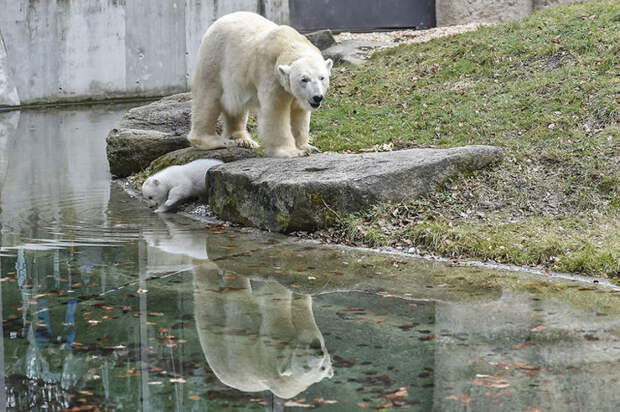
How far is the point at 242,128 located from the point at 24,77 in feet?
34.1

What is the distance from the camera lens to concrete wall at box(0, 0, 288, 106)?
706 inches

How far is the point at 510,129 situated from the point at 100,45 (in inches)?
495

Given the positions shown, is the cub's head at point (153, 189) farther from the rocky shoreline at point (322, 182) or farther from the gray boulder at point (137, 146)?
the gray boulder at point (137, 146)

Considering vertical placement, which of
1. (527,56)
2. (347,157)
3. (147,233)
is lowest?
(147,233)

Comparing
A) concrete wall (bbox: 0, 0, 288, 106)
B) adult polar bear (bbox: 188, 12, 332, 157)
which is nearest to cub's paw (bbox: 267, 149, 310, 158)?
adult polar bear (bbox: 188, 12, 332, 157)

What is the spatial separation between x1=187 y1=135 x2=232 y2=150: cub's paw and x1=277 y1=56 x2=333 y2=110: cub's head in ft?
6.25

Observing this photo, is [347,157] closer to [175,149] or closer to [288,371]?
[175,149]

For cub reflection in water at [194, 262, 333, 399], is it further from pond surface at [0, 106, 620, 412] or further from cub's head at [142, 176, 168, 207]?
cub's head at [142, 176, 168, 207]

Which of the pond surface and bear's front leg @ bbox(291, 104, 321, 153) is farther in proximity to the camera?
bear's front leg @ bbox(291, 104, 321, 153)

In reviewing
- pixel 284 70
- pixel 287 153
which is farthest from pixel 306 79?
pixel 287 153

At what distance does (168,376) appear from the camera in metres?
4.01

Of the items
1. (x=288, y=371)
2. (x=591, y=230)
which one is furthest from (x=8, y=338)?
(x=591, y=230)

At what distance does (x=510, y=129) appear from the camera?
931cm

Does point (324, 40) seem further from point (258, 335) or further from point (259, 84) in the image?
point (258, 335)
